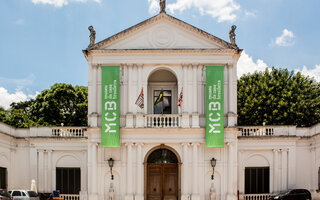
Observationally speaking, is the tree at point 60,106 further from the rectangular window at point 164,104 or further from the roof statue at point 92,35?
the roof statue at point 92,35

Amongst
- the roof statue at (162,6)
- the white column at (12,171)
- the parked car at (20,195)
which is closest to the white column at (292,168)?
the roof statue at (162,6)

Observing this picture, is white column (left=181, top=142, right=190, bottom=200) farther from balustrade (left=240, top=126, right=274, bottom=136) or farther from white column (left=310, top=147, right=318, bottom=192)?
white column (left=310, top=147, right=318, bottom=192)

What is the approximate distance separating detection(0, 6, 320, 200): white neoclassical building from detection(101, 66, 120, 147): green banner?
0.35 m

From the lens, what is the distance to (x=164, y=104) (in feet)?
104

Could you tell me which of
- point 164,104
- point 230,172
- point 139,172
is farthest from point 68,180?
point 230,172

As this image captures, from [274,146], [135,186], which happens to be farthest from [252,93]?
[135,186]

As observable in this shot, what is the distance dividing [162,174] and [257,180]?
7690 mm

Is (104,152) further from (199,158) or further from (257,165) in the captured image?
(257,165)

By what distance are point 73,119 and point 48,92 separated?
4405 millimetres

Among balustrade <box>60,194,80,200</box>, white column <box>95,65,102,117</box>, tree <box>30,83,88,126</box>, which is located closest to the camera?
white column <box>95,65,102,117</box>

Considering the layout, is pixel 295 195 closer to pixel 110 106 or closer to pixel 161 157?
pixel 161 157

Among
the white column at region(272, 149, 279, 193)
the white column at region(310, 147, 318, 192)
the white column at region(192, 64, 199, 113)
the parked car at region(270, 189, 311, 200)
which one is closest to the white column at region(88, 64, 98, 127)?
the white column at region(192, 64, 199, 113)

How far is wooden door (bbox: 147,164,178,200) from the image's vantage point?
2912cm

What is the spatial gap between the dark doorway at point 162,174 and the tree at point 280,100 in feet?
50.0
